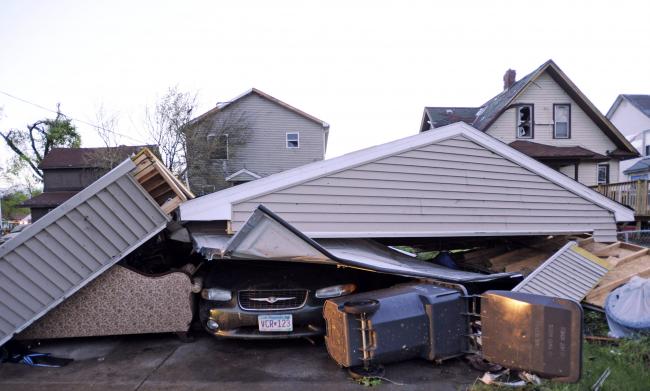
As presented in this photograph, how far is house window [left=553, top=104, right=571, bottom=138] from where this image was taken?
18.7 metres

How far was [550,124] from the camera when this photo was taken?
18703 mm

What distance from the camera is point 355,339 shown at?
11.5 feet

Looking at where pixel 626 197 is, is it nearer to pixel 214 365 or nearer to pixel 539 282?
pixel 539 282

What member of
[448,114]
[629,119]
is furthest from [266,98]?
[629,119]

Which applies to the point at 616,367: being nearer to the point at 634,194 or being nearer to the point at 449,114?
the point at 634,194

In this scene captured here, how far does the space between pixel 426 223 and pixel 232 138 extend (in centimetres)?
1789

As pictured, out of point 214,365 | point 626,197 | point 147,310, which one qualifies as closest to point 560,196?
point 214,365

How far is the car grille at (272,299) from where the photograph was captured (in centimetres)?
423

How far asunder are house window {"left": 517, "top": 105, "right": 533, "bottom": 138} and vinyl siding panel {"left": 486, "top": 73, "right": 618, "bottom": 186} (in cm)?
22

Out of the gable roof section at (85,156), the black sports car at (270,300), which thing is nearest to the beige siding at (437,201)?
the black sports car at (270,300)

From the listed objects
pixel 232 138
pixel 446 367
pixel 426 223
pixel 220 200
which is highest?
pixel 232 138

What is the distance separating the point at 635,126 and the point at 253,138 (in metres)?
31.9

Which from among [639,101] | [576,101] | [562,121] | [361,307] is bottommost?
[361,307]

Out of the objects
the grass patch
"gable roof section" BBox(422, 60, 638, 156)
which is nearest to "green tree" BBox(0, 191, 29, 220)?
"gable roof section" BBox(422, 60, 638, 156)
